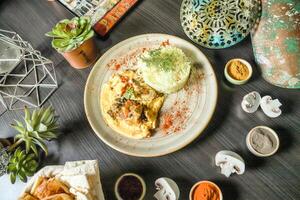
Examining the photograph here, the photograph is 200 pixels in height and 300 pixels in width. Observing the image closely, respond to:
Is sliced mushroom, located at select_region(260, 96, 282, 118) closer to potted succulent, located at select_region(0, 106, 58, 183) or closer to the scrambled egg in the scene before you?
the scrambled egg

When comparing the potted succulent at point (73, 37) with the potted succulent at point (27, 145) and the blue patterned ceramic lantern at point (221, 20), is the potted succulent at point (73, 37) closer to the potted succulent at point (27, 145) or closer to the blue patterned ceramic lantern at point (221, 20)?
the potted succulent at point (27, 145)

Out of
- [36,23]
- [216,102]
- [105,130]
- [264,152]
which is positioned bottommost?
[264,152]

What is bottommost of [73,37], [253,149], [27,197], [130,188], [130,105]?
[253,149]

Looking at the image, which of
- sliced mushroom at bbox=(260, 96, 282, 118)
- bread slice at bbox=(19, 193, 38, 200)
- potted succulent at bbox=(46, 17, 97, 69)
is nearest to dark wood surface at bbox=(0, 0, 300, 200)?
sliced mushroom at bbox=(260, 96, 282, 118)

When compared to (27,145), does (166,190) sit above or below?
below

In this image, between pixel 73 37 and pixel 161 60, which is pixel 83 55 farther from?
pixel 161 60

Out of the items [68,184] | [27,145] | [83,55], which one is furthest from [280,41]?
[27,145]

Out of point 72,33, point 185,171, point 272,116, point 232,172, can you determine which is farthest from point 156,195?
point 72,33

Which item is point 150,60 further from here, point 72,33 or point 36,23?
point 36,23
